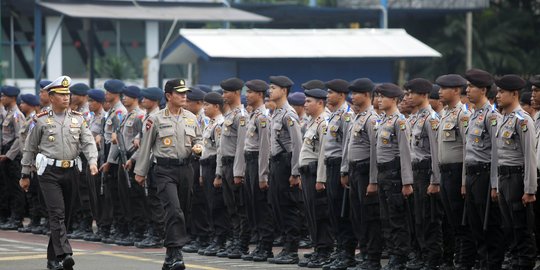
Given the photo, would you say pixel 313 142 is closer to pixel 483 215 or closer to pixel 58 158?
pixel 483 215

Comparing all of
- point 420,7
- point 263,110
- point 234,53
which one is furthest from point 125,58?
point 263,110

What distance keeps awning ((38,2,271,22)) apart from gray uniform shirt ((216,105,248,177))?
56.1 feet

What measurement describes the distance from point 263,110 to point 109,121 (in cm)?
330

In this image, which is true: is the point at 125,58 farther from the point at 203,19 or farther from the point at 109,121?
the point at 109,121

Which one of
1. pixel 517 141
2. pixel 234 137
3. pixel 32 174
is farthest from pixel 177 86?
pixel 32 174

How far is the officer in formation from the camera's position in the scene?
12.8 metres

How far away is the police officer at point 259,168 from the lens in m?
15.3

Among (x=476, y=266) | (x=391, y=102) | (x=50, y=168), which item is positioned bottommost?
(x=476, y=266)

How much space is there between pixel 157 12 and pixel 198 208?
62.8 feet

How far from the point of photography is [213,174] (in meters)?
16.7

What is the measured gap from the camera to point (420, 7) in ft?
129

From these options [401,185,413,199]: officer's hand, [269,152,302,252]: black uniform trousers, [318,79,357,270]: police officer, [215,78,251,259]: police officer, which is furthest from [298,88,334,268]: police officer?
[401,185,413,199]: officer's hand

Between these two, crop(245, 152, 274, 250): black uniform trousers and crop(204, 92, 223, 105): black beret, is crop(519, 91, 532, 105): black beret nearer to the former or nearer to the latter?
crop(245, 152, 274, 250): black uniform trousers

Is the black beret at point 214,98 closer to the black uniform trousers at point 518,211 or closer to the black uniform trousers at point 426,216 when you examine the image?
the black uniform trousers at point 426,216
